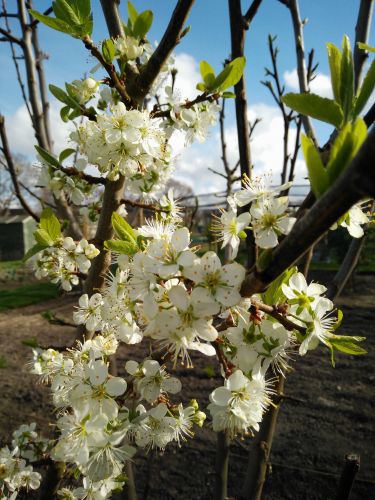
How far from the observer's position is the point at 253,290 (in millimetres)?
590

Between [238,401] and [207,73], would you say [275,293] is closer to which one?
[238,401]

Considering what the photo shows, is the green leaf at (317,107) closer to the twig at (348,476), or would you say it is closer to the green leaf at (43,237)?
the twig at (348,476)

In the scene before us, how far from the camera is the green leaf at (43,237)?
3.63 ft

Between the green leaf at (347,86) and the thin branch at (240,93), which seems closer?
the green leaf at (347,86)

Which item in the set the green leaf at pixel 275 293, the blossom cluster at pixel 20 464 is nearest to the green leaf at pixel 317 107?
the green leaf at pixel 275 293

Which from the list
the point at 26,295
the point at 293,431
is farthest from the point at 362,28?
the point at 26,295

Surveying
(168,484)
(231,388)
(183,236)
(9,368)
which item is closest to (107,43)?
(183,236)

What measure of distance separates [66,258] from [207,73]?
0.81 metres

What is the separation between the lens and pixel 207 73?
1246 millimetres

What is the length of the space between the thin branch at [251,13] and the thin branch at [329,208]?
84 centimetres

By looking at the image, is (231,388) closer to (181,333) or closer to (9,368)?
(181,333)

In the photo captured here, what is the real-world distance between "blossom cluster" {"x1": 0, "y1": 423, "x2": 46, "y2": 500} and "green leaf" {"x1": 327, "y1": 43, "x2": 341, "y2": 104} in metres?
2.24

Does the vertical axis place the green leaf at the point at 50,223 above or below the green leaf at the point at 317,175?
below

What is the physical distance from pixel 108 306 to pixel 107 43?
790 millimetres
